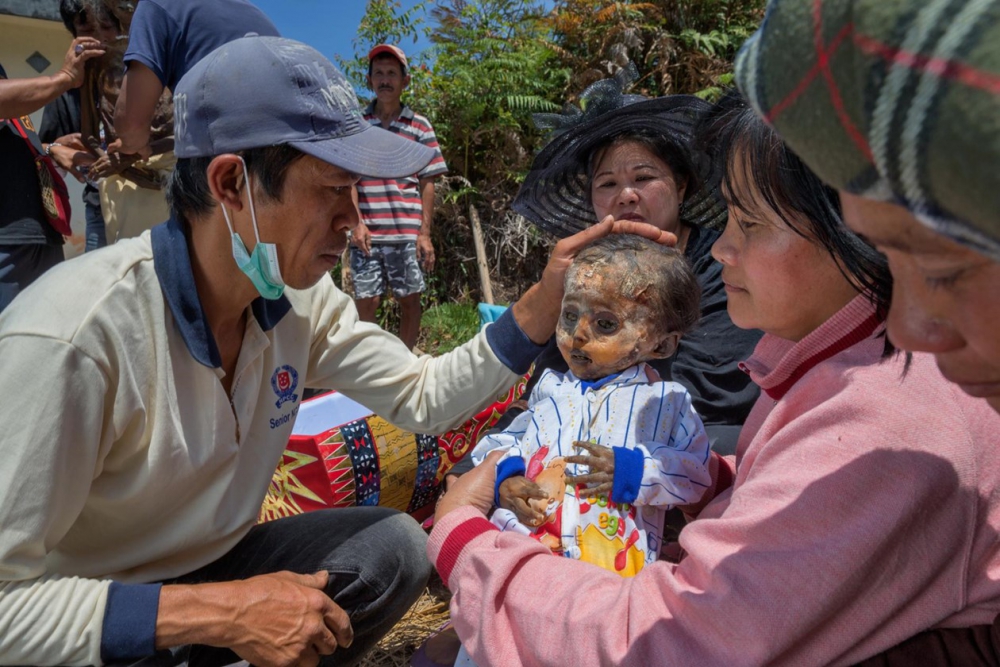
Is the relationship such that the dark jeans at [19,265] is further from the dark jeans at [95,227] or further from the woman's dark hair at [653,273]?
the woman's dark hair at [653,273]

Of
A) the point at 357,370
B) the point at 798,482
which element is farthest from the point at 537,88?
the point at 798,482

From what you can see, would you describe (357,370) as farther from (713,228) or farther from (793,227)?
(793,227)

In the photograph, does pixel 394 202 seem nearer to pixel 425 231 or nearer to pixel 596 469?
pixel 425 231

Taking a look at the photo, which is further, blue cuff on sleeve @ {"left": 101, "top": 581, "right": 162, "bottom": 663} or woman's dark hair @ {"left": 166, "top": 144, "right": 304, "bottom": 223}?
woman's dark hair @ {"left": 166, "top": 144, "right": 304, "bottom": 223}

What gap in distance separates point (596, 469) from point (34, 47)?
10.2m

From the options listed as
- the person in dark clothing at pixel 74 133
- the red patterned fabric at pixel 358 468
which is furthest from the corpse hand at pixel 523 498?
the person in dark clothing at pixel 74 133

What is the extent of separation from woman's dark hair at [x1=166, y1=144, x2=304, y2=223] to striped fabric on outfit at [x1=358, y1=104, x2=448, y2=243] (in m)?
4.24

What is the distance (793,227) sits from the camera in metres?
1.51

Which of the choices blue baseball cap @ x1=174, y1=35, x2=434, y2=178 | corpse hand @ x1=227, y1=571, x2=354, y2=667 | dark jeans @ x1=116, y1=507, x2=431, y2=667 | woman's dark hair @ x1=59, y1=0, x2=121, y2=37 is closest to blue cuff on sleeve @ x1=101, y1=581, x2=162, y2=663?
corpse hand @ x1=227, y1=571, x2=354, y2=667

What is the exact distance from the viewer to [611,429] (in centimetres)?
210

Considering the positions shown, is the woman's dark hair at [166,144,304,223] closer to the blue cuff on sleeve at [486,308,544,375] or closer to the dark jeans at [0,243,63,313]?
the blue cuff on sleeve at [486,308,544,375]

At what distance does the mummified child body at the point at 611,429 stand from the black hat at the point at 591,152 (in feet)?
1.88

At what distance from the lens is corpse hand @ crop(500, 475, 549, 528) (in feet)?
6.59

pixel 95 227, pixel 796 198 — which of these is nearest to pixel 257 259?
pixel 796 198
